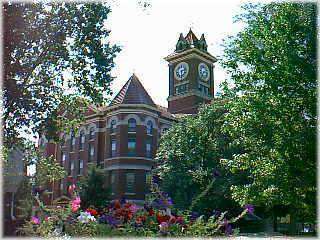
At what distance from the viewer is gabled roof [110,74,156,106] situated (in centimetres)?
4259

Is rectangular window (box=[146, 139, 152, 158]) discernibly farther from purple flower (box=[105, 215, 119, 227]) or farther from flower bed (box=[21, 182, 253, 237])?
purple flower (box=[105, 215, 119, 227])

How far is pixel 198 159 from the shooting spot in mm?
32031

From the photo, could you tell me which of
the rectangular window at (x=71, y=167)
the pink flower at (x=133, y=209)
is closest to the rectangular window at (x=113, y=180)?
the rectangular window at (x=71, y=167)

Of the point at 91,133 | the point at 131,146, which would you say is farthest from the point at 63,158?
the point at 131,146

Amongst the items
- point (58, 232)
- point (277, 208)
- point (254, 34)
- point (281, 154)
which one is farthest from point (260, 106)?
point (277, 208)

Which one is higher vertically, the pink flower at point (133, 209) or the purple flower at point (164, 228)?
the pink flower at point (133, 209)

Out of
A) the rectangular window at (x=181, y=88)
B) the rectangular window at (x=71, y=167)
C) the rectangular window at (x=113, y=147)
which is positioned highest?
the rectangular window at (x=181, y=88)

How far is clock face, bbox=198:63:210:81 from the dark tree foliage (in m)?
43.8

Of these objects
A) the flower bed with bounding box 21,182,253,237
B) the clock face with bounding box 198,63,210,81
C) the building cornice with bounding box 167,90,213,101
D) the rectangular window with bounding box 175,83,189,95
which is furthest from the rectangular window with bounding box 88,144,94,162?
the flower bed with bounding box 21,182,253,237

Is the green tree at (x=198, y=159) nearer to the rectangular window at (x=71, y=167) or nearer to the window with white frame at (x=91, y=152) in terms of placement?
the window with white frame at (x=91, y=152)

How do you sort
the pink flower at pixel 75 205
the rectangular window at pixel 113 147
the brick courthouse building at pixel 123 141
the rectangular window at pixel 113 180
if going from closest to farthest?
the pink flower at pixel 75 205 → the brick courthouse building at pixel 123 141 → the rectangular window at pixel 113 180 → the rectangular window at pixel 113 147

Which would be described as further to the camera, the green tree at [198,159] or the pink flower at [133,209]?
the green tree at [198,159]

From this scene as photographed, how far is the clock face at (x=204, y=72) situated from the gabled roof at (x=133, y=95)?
46.7 ft

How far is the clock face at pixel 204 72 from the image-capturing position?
57.6 meters
